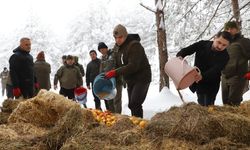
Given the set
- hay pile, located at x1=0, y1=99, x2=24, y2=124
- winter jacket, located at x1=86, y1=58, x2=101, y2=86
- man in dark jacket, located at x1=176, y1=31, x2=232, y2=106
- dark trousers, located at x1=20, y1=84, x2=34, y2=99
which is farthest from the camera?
winter jacket, located at x1=86, y1=58, x2=101, y2=86

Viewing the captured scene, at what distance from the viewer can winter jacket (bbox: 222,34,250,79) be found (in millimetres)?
6832

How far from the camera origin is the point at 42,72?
11.0 meters

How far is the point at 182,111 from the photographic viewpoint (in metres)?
4.02

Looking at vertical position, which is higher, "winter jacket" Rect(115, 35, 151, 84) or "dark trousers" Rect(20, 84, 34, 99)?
"winter jacket" Rect(115, 35, 151, 84)

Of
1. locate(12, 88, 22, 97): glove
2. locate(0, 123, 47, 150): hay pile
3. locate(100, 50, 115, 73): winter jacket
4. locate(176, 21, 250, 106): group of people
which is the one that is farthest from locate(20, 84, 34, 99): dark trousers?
locate(176, 21, 250, 106): group of people

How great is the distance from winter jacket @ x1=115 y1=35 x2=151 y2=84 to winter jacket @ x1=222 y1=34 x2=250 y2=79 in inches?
55.8

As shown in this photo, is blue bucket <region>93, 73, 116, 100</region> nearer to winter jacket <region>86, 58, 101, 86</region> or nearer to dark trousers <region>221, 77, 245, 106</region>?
dark trousers <region>221, 77, 245, 106</region>

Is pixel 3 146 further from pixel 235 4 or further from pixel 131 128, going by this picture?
pixel 235 4

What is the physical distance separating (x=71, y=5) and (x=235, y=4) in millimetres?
56803

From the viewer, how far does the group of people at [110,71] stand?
6.44m

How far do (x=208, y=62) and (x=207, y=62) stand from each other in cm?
2

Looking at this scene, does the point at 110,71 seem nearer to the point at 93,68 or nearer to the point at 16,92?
the point at 16,92

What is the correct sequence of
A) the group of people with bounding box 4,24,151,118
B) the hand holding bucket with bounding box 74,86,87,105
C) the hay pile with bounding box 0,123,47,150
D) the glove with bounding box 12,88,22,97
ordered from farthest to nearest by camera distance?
the hand holding bucket with bounding box 74,86,87,105 < the glove with bounding box 12,88,22,97 < the group of people with bounding box 4,24,151,118 < the hay pile with bounding box 0,123,47,150

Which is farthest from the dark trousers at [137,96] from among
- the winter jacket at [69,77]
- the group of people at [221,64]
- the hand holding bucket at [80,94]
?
the winter jacket at [69,77]
